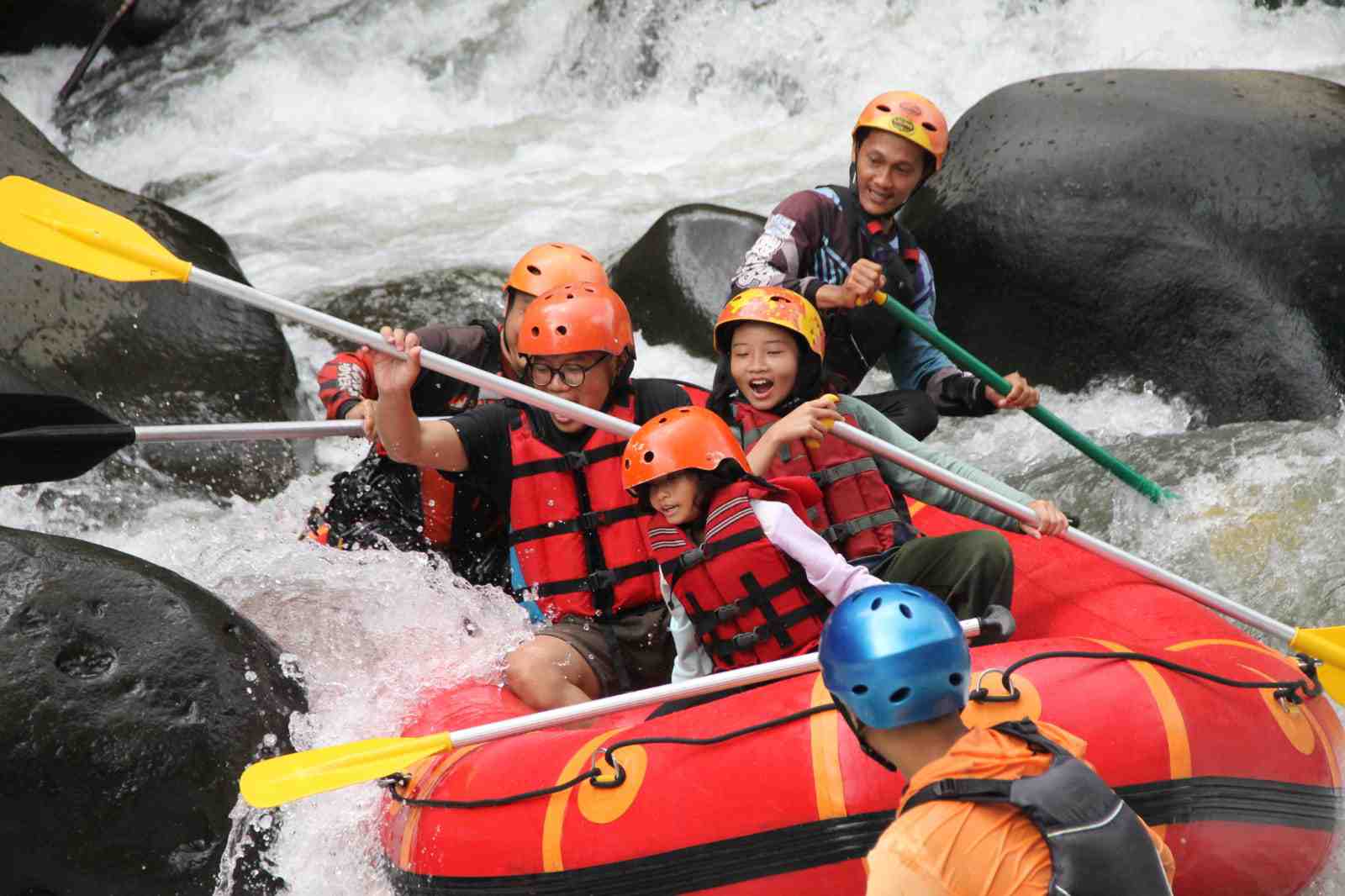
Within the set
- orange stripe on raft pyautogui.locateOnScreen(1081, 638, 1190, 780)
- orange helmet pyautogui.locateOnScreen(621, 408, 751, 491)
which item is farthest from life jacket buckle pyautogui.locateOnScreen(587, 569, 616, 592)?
orange stripe on raft pyautogui.locateOnScreen(1081, 638, 1190, 780)

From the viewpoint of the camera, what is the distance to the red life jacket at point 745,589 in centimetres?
342

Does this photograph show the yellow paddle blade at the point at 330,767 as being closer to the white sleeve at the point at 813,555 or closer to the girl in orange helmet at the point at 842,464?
the white sleeve at the point at 813,555

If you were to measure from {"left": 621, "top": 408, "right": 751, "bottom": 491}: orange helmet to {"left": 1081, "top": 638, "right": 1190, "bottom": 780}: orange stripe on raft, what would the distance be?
100 centimetres

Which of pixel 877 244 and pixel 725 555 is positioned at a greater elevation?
pixel 877 244

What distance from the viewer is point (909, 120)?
4.77 metres

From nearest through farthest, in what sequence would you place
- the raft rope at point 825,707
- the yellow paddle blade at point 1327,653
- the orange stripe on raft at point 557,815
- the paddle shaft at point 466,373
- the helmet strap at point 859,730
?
1. the helmet strap at point 859,730
2. the raft rope at point 825,707
3. the orange stripe on raft at point 557,815
4. the yellow paddle blade at point 1327,653
5. the paddle shaft at point 466,373

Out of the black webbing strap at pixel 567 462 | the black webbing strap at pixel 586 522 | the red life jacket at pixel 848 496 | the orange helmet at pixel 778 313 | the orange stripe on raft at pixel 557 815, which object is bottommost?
the orange stripe on raft at pixel 557 815

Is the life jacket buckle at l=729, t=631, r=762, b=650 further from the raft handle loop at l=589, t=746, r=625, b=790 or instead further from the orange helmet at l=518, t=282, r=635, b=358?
the orange helmet at l=518, t=282, r=635, b=358

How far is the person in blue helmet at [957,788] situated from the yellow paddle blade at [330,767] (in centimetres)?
124

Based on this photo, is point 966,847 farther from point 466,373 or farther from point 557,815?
point 466,373

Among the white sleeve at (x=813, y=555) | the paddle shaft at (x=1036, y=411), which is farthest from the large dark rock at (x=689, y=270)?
the white sleeve at (x=813, y=555)

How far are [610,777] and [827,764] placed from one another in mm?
474

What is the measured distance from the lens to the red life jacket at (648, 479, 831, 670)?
11.2 ft

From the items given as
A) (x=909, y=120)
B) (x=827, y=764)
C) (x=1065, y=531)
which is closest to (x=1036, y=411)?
(x=909, y=120)
